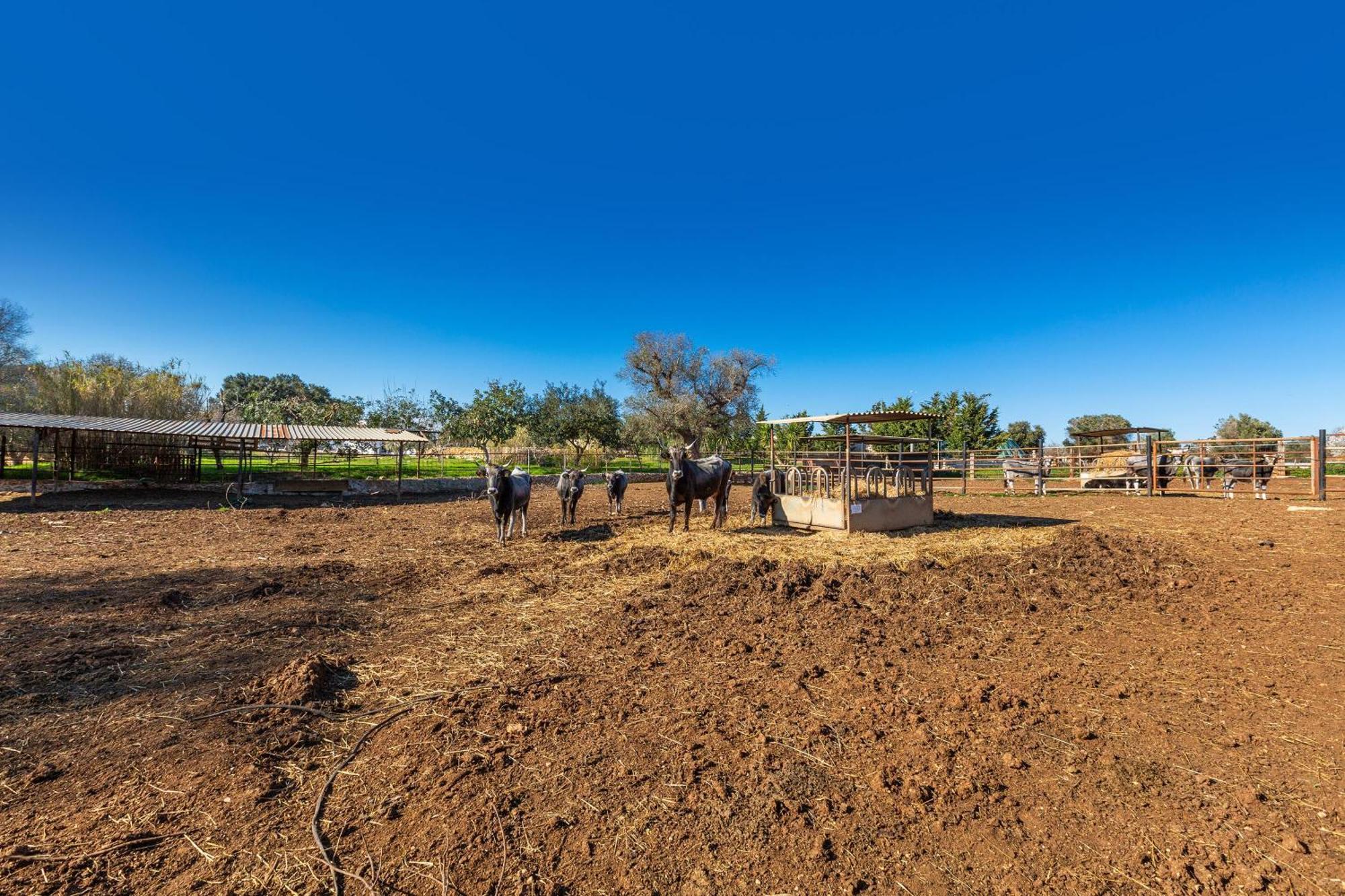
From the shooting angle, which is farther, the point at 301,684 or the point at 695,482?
the point at 695,482

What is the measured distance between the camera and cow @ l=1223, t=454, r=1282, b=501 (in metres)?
15.2

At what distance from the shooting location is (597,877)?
90.9 inches

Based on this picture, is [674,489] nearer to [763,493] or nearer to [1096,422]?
[763,493]

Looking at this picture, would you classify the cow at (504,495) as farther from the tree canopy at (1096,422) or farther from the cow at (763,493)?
the tree canopy at (1096,422)

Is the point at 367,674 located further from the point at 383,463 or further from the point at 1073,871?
the point at 383,463

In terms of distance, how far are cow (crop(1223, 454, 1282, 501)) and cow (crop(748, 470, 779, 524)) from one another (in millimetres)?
13976

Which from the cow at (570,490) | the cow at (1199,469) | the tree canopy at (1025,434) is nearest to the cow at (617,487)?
the cow at (570,490)

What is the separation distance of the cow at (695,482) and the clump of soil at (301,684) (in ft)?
24.4

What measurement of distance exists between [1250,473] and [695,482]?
18.2 metres

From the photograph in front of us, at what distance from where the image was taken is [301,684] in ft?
12.9

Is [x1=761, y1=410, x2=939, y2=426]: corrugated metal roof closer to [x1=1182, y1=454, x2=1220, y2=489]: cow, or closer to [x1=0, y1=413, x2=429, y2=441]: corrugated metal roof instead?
[x1=1182, y1=454, x2=1220, y2=489]: cow

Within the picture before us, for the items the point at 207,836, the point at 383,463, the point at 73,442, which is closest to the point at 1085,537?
the point at 207,836

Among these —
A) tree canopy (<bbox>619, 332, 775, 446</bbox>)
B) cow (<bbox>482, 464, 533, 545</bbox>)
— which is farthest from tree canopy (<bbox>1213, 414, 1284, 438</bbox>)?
cow (<bbox>482, 464, 533, 545</bbox>)

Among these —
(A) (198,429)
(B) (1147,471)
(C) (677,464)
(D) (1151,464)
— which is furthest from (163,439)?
(B) (1147,471)
